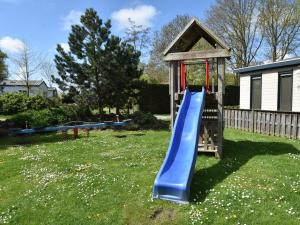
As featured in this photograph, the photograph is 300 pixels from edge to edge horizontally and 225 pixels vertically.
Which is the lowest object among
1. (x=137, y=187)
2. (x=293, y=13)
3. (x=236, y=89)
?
(x=137, y=187)

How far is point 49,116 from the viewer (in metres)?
16.4

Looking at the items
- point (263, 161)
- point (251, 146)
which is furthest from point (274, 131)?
point (263, 161)

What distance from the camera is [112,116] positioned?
19188 millimetres

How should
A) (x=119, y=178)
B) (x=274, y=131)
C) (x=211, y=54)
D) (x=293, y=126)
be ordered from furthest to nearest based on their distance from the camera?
(x=274, y=131) → (x=293, y=126) → (x=211, y=54) → (x=119, y=178)

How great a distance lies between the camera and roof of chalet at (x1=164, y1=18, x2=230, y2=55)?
361 inches

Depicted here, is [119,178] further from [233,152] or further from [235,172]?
[233,152]

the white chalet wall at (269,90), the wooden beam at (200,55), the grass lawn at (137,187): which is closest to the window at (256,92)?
the white chalet wall at (269,90)

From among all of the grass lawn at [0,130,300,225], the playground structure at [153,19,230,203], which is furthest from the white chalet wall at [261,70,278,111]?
the playground structure at [153,19,230,203]

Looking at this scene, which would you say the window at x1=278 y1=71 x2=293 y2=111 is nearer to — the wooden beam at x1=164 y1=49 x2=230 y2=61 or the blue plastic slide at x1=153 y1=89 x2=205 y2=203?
the wooden beam at x1=164 y1=49 x2=230 y2=61

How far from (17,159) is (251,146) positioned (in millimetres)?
7465

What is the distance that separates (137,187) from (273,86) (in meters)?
12.5

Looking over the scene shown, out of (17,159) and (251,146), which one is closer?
(17,159)

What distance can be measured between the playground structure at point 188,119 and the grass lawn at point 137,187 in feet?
1.12

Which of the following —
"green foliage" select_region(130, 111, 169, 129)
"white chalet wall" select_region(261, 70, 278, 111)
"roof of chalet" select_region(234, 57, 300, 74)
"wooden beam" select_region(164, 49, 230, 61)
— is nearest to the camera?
"wooden beam" select_region(164, 49, 230, 61)
